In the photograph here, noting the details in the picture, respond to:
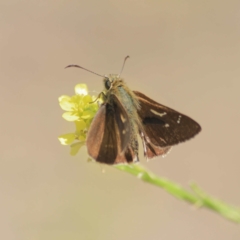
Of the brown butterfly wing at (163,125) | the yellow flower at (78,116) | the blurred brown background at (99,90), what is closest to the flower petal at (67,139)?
the yellow flower at (78,116)

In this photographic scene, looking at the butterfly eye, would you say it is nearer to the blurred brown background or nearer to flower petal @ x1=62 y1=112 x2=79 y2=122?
flower petal @ x1=62 y1=112 x2=79 y2=122

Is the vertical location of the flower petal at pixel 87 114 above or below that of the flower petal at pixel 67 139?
above

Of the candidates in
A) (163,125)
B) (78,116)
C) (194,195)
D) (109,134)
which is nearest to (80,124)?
(78,116)

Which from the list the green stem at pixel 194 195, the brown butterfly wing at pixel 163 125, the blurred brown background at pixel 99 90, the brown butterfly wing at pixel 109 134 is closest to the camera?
the green stem at pixel 194 195

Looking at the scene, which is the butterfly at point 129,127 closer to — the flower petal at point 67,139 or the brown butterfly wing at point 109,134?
the brown butterfly wing at point 109,134

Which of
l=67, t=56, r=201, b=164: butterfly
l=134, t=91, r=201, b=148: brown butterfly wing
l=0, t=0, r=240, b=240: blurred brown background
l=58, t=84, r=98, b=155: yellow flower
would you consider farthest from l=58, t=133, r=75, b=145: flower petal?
l=0, t=0, r=240, b=240: blurred brown background

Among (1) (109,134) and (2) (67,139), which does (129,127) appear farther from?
(2) (67,139)
